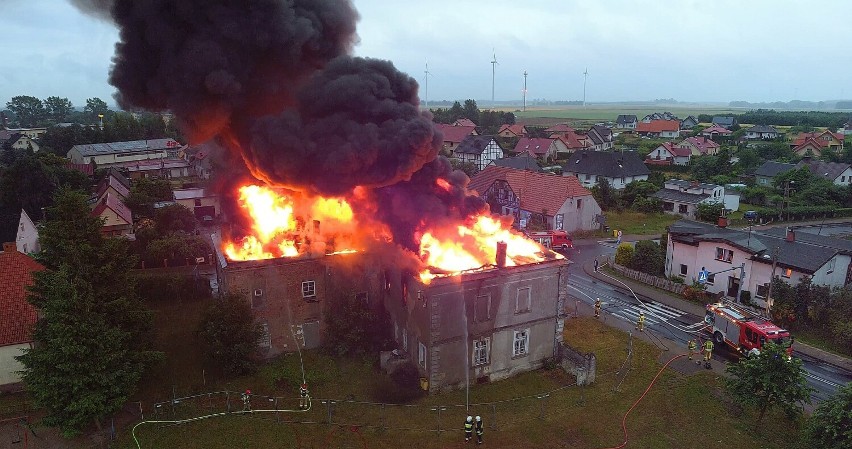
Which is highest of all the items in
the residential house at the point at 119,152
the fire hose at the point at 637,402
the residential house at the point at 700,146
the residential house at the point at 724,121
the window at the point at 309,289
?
the residential house at the point at 724,121

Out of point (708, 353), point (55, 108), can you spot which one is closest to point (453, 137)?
point (708, 353)

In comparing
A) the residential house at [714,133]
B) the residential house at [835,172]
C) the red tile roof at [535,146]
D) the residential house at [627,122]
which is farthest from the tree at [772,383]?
the residential house at [627,122]

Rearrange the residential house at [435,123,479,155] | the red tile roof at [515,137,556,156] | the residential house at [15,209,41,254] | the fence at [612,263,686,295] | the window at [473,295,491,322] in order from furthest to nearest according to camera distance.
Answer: the residential house at [435,123,479,155] → the red tile roof at [515,137,556,156] → the residential house at [15,209,41,254] → the fence at [612,263,686,295] → the window at [473,295,491,322]

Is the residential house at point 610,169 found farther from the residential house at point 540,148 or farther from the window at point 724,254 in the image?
the window at point 724,254

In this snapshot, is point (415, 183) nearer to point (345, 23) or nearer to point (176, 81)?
point (345, 23)

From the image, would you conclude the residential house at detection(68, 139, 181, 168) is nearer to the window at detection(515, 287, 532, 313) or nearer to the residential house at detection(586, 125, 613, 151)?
the window at detection(515, 287, 532, 313)

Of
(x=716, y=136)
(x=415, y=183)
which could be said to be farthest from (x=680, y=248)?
(x=716, y=136)

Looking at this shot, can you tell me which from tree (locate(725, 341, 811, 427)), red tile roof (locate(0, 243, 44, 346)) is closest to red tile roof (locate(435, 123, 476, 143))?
red tile roof (locate(0, 243, 44, 346))

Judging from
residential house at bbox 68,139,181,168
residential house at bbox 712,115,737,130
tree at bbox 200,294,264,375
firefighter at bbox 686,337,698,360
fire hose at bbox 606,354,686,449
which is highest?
residential house at bbox 712,115,737,130
